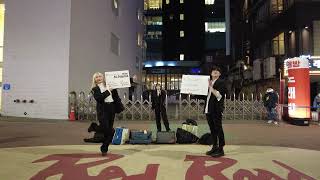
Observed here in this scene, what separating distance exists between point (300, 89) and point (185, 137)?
897cm

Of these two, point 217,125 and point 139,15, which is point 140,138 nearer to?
point 217,125

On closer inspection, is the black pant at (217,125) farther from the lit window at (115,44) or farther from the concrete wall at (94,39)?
the lit window at (115,44)

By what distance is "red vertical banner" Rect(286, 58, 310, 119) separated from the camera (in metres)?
16.8

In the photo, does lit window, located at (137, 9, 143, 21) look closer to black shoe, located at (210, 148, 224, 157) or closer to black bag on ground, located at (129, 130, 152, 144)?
black bag on ground, located at (129, 130, 152, 144)

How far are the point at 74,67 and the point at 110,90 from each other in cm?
→ 1294

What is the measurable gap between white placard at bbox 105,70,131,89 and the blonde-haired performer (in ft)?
0.76

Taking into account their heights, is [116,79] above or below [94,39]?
below

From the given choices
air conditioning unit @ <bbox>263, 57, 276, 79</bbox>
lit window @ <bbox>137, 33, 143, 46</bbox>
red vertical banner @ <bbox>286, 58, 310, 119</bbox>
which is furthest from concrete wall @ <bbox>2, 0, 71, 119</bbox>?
lit window @ <bbox>137, 33, 143, 46</bbox>

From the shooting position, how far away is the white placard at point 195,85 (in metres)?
8.52

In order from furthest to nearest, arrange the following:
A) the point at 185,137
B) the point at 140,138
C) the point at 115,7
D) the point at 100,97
Answer: 1. the point at 115,7
2. the point at 185,137
3. the point at 140,138
4. the point at 100,97

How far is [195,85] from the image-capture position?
8.68 m

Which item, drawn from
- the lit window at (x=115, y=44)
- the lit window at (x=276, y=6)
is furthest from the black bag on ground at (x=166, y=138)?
the lit window at (x=276, y=6)

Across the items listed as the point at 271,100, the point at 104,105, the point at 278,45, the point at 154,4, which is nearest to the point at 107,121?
the point at 104,105

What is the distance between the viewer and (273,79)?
31484 millimetres
